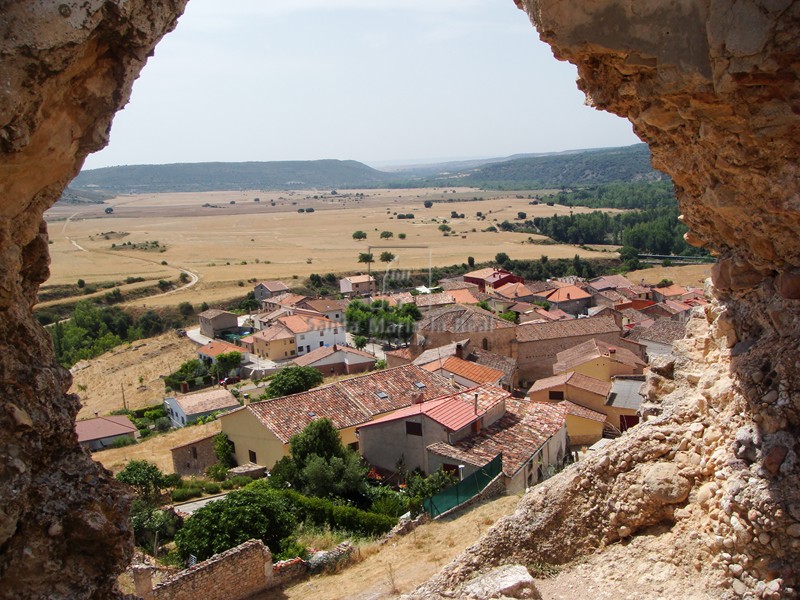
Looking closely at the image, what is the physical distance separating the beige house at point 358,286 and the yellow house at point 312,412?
160 feet

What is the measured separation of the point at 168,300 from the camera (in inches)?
3157

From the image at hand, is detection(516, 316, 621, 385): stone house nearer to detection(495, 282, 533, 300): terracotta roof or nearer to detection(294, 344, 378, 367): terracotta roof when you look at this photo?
detection(294, 344, 378, 367): terracotta roof

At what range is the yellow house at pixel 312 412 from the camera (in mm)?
25359

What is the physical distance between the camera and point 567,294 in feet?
216

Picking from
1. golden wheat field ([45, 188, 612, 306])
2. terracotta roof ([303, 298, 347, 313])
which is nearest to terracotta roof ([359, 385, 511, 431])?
terracotta roof ([303, 298, 347, 313])

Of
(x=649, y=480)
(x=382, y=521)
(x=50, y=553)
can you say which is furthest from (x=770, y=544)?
(x=382, y=521)

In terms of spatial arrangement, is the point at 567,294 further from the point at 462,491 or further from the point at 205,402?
the point at 462,491

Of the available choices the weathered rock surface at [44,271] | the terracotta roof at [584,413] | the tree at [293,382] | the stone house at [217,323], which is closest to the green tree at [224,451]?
the tree at [293,382]

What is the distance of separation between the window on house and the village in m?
0.05

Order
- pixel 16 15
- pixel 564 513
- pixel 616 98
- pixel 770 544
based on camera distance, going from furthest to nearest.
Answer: pixel 564 513
pixel 616 98
pixel 770 544
pixel 16 15

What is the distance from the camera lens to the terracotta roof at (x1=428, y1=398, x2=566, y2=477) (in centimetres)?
2020

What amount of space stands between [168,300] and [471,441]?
65715mm

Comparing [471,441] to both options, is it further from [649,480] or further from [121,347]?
[121,347]

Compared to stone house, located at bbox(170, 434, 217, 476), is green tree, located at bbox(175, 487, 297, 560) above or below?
above
